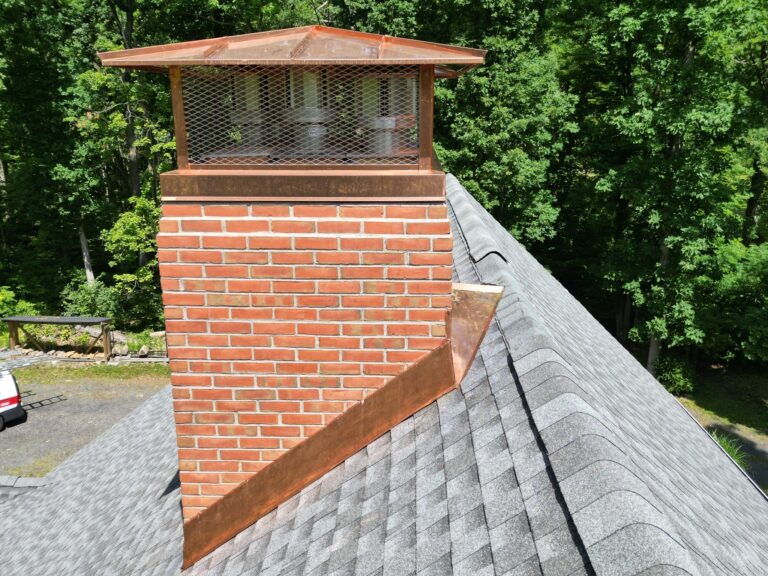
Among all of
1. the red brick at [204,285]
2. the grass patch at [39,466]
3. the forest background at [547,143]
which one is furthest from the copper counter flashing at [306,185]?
the forest background at [547,143]

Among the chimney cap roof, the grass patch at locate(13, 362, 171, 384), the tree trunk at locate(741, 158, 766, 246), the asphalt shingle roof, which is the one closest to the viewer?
the asphalt shingle roof

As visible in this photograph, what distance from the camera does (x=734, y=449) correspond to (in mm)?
14078

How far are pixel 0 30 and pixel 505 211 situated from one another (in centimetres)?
1956

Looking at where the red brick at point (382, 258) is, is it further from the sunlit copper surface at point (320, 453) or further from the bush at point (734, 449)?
the bush at point (734, 449)

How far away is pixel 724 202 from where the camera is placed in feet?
58.5

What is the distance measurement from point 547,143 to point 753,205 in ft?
27.9

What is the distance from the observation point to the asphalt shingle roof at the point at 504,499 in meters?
1.92

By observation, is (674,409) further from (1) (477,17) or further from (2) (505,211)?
(1) (477,17)

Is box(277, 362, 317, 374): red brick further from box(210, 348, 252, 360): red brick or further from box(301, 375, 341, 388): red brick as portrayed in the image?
box(210, 348, 252, 360): red brick

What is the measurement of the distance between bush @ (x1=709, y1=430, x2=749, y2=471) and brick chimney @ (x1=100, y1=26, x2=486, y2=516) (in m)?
12.6

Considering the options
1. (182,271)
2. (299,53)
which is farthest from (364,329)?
(299,53)

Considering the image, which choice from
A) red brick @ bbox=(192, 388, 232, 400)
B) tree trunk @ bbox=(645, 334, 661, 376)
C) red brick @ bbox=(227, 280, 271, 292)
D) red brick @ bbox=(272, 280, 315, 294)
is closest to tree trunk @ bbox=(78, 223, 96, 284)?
tree trunk @ bbox=(645, 334, 661, 376)

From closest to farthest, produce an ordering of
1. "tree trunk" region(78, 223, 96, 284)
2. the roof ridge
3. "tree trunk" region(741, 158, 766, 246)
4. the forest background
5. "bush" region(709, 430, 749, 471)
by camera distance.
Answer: the roof ridge, "bush" region(709, 430, 749, 471), the forest background, "tree trunk" region(741, 158, 766, 246), "tree trunk" region(78, 223, 96, 284)

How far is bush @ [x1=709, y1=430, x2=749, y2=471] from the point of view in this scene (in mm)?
13766
